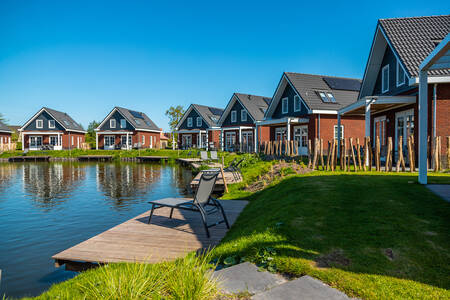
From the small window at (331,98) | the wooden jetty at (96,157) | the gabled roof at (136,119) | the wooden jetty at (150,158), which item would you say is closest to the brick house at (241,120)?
the wooden jetty at (150,158)

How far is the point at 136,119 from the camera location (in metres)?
47.6

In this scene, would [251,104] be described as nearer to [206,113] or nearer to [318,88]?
[206,113]

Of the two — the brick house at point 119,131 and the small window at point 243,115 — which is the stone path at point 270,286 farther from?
the brick house at point 119,131

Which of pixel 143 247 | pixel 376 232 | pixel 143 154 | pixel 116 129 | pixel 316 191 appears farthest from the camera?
pixel 116 129

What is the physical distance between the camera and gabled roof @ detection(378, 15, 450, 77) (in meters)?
12.8

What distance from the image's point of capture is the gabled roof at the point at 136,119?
45.4 meters

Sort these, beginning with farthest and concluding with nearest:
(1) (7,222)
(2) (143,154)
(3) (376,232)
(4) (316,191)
Answer: (2) (143,154), (1) (7,222), (4) (316,191), (3) (376,232)

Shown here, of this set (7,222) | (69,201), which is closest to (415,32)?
(69,201)

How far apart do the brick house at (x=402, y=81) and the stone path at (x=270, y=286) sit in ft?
35.9

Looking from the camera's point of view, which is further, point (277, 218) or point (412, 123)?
point (412, 123)

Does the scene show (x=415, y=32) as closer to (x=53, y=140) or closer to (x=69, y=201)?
(x=69, y=201)

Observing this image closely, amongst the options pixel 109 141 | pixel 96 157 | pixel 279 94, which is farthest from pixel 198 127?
pixel 279 94

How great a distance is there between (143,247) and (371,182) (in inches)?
232

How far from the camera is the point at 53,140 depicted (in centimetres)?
4634
